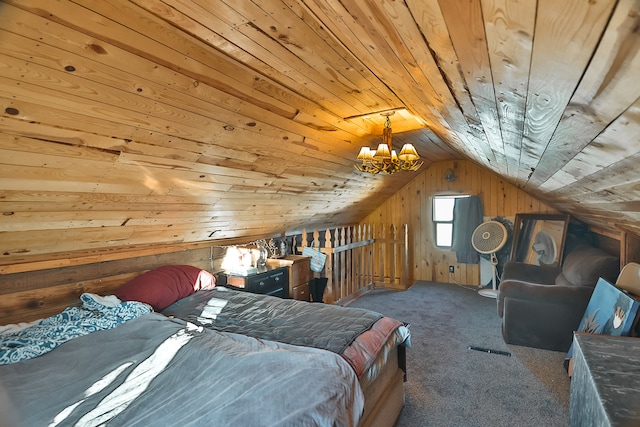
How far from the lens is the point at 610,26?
1.79 ft

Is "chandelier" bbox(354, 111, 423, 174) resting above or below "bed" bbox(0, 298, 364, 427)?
above

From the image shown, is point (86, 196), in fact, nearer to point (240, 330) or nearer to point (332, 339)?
point (240, 330)

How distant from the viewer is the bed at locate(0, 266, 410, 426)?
1381mm

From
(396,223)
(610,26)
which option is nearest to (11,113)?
A: (610,26)

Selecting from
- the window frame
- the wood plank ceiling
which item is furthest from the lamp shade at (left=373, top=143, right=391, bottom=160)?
the window frame

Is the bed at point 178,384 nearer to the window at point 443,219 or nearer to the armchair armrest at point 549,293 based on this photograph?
the armchair armrest at point 549,293

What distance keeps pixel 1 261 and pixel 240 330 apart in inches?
65.0

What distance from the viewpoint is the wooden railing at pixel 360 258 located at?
4.71 m

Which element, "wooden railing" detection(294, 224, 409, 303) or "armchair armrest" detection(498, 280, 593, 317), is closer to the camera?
"armchair armrest" detection(498, 280, 593, 317)

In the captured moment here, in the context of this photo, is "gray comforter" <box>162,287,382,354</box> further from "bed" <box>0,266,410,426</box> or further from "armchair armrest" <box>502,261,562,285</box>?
"armchair armrest" <box>502,261,562,285</box>

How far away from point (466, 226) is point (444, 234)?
447 mm

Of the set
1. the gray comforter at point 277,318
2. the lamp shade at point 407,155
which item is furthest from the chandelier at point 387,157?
the gray comforter at point 277,318

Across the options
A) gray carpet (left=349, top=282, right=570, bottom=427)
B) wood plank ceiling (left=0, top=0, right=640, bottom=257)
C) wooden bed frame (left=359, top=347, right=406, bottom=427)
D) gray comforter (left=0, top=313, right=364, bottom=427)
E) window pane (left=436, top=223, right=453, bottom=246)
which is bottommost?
gray carpet (left=349, top=282, right=570, bottom=427)

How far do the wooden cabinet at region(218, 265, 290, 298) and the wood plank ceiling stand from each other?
813 millimetres
